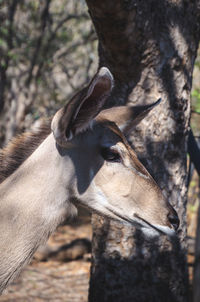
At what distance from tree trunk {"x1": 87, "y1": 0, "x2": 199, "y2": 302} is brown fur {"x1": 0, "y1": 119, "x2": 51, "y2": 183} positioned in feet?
3.41

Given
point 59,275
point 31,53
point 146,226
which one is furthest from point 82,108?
point 31,53

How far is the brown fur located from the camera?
328 centimetres

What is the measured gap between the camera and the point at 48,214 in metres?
3.06

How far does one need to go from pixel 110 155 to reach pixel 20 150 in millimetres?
715

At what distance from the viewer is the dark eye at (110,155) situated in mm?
3136

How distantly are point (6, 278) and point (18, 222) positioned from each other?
0.40 m

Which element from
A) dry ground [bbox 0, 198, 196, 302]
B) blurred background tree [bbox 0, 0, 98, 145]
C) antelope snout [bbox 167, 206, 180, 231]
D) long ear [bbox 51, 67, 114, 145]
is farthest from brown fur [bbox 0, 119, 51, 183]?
blurred background tree [bbox 0, 0, 98, 145]

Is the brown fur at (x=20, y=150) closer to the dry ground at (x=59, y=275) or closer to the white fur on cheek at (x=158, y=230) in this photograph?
the white fur on cheek at (x=158, y=230)

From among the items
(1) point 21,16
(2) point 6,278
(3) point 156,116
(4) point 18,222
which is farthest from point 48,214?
(1) point 21,16

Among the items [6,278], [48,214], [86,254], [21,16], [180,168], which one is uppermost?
[48,214]

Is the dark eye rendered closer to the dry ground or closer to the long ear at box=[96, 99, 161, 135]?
the long ear at box=[96, 99, 161, 135]

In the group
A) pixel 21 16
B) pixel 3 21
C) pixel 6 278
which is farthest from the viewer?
pixel 21 16

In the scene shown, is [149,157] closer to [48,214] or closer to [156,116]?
[156,116]

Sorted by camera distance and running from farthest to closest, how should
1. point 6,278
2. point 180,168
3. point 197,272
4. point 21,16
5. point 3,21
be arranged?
point 21,16
point 3,21
point 180,168
point 197,272
point 6,278
